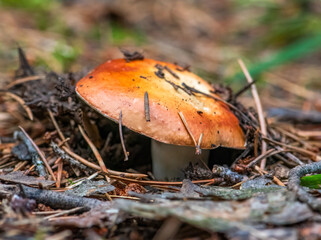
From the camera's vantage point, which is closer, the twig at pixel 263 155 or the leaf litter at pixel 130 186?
the leaf litter at pixel 130 186

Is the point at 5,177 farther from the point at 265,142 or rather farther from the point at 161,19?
the point at 161,19

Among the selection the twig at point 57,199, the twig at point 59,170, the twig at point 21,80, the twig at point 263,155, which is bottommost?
the twig at point 59,170

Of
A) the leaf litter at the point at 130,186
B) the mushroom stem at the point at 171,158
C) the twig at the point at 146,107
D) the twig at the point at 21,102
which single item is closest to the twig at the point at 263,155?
the leaf litter at the point at 130,186

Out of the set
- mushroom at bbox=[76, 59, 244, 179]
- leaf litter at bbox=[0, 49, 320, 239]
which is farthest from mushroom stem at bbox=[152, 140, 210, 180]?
leaf litter at bbox=[0, 49, 320, 239]

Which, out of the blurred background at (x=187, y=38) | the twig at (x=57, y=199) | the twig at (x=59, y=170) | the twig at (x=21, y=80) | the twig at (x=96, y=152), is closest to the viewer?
the twig at (x=57, y=199)

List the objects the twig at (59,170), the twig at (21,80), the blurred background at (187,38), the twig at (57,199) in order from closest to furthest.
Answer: the twig at (57,199) < the twig at (59,170) < the twig at (21,80) < the blurred background at (187,38)

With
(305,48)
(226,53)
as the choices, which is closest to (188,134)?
(305,48)

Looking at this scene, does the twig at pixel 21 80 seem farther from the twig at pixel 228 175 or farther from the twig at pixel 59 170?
the twig at pixel 228 175
